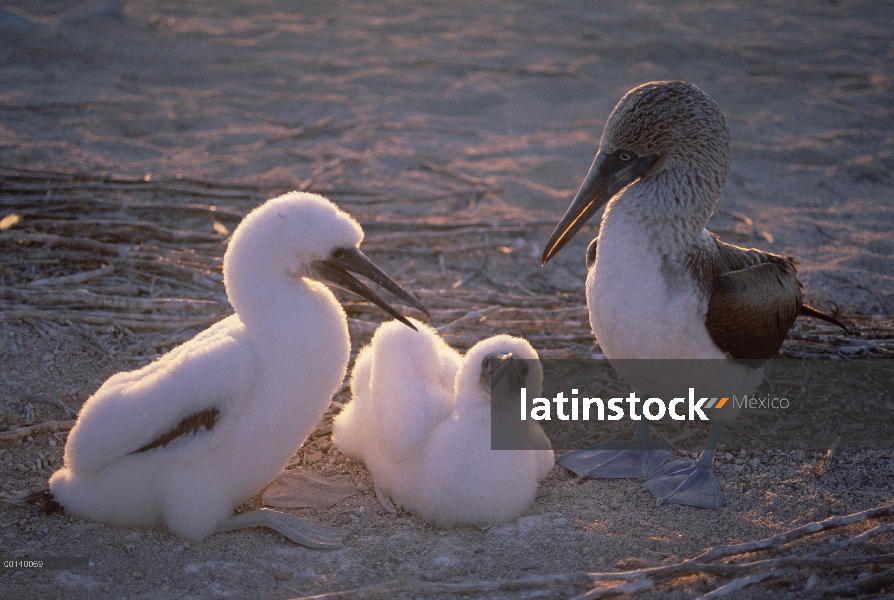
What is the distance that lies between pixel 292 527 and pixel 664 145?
7.47 feet

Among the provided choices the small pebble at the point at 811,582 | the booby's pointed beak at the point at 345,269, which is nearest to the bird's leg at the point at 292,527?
the booby's pointed beak at the point at 345,269

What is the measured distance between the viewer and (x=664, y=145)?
366 centimetres

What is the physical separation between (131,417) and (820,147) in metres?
6.65

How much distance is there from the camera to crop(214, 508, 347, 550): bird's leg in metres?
3.22

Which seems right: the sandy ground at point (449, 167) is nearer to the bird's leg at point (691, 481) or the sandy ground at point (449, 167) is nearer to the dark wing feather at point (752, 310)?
the bird's leg at point (691, 481)

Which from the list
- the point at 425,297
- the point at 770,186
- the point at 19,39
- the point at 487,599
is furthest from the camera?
the point at 19,39

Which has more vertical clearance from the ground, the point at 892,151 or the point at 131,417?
the point at 892,151

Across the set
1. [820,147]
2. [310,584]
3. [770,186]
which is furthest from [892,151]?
[310,584]

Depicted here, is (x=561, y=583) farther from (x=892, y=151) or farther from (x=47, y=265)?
(x=892, y=151)

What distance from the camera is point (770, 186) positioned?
698cm

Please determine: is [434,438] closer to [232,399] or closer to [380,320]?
[232,399]

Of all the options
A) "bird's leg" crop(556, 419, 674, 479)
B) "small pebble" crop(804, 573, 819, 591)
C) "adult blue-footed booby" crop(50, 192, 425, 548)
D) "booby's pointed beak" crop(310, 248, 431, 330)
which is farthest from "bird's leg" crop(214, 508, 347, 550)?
"small pebble" crop(804, 573, 819, 591)

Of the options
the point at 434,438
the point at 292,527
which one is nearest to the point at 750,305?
the point at 434,438

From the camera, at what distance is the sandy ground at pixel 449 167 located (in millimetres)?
3150
